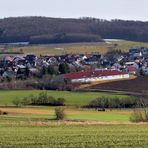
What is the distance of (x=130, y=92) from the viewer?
6944 centimetres

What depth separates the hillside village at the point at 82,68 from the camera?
289ft

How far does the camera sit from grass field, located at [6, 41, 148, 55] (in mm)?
160500

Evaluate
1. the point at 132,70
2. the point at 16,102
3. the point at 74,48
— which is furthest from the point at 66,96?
the point at 74,48

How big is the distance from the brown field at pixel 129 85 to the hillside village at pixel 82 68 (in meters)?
5.27

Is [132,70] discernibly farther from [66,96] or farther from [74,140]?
[74,140]

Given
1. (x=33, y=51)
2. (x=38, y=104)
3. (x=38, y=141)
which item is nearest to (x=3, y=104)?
(x=38, y=104)

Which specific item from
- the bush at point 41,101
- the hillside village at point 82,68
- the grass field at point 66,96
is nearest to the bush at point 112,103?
the grass field at point 66,96

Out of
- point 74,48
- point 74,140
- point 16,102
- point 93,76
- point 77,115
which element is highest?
point 74,140

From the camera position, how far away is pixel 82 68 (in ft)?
Result: 351

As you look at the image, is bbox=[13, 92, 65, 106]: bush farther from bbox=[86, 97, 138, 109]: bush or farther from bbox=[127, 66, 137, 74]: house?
bbox=[127, 66, 137, 74]: house

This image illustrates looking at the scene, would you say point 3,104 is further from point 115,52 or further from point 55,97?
point 115,52

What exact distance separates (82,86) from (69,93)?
9.27 meters

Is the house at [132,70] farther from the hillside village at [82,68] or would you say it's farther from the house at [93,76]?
the house at [93,76]

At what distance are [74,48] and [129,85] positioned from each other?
9584 cm
